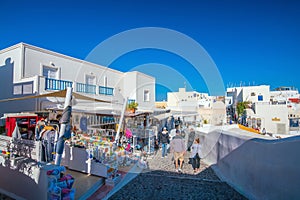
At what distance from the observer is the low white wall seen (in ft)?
10.7

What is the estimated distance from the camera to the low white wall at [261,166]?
325 cm

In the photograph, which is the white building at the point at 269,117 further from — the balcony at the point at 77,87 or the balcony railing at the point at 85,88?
the balcony railing at the point at 85,88

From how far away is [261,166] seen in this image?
398 centimetres

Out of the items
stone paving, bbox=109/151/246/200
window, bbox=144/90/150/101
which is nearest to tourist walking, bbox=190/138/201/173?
stone paving, bbox=109/151/246/200

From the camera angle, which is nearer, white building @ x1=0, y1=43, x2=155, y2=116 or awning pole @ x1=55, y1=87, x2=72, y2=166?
awning pole @ x1=55, y1=87, x2=72, y2=166

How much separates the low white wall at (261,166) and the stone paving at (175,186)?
14.6 inches

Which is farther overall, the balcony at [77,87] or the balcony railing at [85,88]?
the balcony railing at [85,88]

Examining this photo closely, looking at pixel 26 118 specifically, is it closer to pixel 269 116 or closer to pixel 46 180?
pixel 46 180

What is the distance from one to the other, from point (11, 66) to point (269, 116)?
34992 millimetres

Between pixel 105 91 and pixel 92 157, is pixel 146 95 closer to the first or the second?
pixel 105 91

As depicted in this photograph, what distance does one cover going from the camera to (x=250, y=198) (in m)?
4.24

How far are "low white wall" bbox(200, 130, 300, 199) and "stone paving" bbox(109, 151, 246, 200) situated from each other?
371 mm

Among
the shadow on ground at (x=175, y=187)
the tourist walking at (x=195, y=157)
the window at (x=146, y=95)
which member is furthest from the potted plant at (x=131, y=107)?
the window at (x=146, y=95)

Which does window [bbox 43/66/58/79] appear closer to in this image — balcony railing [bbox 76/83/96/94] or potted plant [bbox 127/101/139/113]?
balcony railing [bbox 76/83/96/94]
